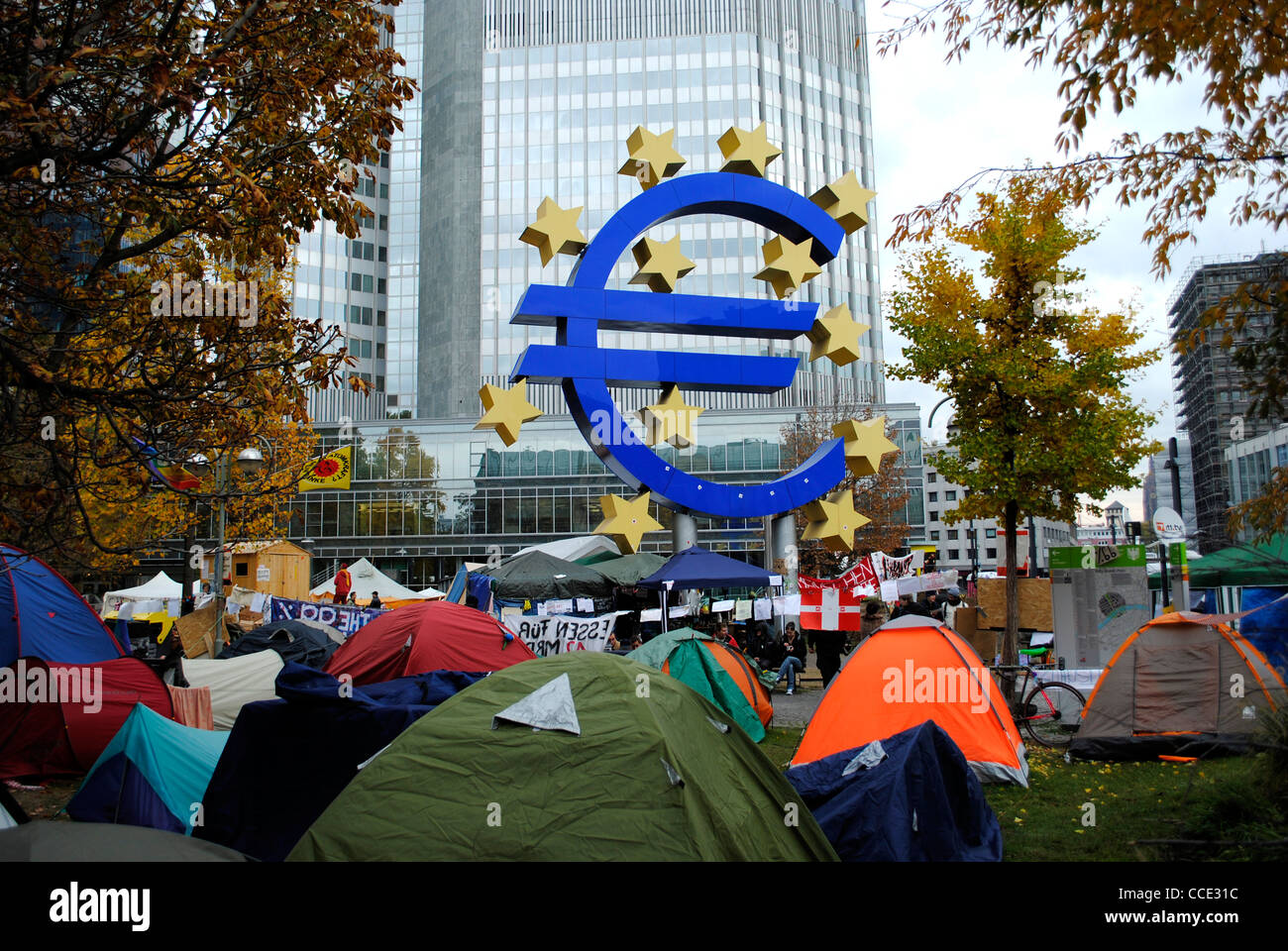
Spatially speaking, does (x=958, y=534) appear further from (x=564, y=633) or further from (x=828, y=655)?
(x=564, y=633)

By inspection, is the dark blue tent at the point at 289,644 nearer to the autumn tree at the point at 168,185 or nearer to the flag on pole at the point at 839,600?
the autumn tree at the point at 168,185

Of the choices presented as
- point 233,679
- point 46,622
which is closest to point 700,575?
point 233,679

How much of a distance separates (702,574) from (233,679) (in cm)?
917

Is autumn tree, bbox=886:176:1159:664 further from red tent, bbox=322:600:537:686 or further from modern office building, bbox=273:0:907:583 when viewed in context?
modern office building, bbox=273:0:907:583

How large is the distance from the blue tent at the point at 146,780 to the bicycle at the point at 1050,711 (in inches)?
345

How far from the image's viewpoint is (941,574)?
55.8 ft

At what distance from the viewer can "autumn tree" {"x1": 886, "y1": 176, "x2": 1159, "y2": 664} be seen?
16.1m

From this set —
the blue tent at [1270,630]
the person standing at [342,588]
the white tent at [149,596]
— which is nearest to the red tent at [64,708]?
the blue tent at [1270,630]

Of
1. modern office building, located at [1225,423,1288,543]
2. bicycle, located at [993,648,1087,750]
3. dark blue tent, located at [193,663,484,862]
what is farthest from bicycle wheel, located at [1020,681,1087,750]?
modern office building, located at [1225,423,1288,543]

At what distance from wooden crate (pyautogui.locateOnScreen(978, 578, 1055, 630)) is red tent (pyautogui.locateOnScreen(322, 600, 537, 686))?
42.0ft

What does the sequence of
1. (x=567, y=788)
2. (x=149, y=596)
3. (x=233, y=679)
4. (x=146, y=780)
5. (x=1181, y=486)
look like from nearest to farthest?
(x=567, y=788) < (x=146, y=780) < (x=233, y=679) < (x=149, y=596) < (x=1181, y=486)

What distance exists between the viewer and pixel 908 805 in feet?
19.9
